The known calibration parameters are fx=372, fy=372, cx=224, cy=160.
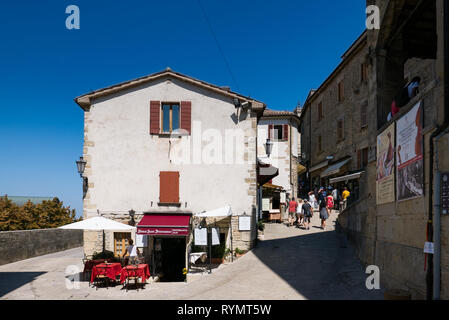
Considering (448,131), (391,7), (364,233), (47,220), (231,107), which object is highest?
(391,7)

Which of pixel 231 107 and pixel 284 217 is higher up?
pixel 231 107

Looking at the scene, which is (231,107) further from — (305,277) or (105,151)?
(305,277)

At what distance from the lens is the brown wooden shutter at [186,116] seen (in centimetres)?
1633

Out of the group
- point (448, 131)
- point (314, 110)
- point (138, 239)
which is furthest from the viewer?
point (314, 110)

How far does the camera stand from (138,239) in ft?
52.0

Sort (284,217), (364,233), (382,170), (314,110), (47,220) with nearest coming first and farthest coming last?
(382,170) < (364,233) < (284,217) < (47,220) < (314,110)

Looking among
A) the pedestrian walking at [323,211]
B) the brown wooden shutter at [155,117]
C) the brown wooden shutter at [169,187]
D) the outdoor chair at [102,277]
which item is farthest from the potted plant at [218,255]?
the pedestrian walking at [323,211]

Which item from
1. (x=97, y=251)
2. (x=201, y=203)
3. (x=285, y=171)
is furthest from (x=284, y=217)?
(x=97, y=251)

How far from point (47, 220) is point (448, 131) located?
3173 cm

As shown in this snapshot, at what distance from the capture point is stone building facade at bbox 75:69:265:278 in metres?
16.1

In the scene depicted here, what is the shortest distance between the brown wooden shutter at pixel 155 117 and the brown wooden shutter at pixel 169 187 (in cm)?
191

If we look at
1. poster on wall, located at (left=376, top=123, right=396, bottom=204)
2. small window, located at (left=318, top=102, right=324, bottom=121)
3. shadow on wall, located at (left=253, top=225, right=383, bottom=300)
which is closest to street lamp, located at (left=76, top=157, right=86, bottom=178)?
shadow on wall, located at (left=253, top=225, right=383, bottom=300)

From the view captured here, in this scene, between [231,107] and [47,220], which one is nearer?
[231,107]

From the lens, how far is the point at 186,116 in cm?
1639
